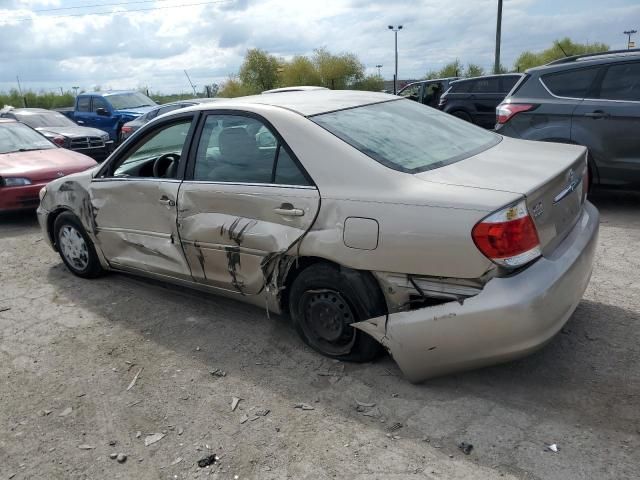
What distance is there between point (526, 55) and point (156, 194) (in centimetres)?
4242

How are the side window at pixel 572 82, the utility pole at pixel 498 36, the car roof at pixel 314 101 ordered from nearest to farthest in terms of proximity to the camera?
the car roof at pixel 314 101, the side window at pixel 572 82, the utility pole at pixel 498 36

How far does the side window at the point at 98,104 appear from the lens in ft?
51.2

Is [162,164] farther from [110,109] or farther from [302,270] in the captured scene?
[110,109]

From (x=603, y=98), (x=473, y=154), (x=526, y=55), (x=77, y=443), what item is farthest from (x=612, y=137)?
(x=526, y=55)

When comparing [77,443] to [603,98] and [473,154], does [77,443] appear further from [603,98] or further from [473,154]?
[603,98]

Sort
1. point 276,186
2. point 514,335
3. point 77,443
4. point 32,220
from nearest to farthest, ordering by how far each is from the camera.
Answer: point 514,335 < point 77,443 < point 276,186 < point 32,220

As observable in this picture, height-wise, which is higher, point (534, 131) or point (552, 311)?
point (534, 131)

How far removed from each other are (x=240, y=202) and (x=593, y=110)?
4382mm

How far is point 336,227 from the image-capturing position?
3.10 m

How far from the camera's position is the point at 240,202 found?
3539 mm

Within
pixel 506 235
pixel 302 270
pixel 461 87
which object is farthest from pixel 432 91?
pixel 506 235

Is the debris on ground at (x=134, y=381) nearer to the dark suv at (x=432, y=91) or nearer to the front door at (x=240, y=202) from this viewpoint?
the front door at (x=240, y=202)

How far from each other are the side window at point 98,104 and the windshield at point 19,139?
654 centimetres

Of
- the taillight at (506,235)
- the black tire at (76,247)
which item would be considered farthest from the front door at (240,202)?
the black tire at (76,247)
